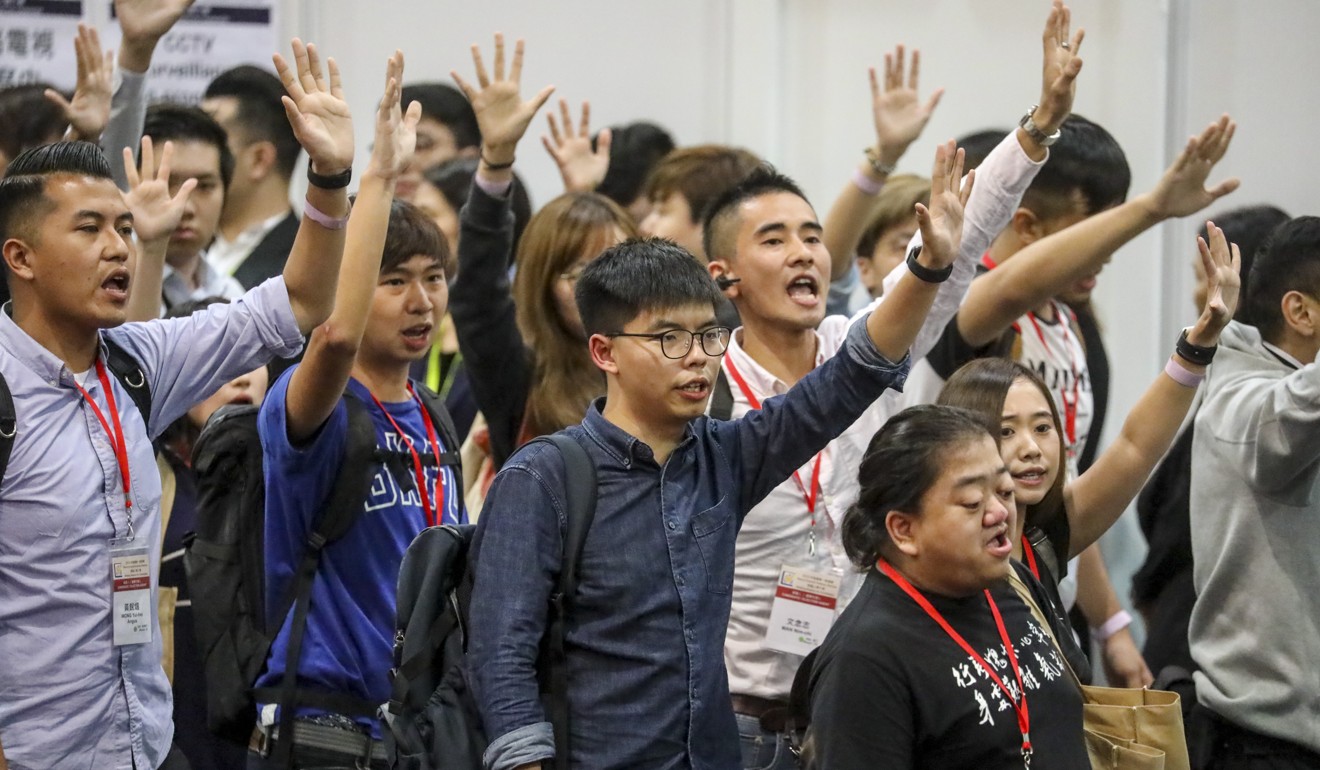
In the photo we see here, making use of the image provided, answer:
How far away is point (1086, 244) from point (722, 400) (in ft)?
2.64

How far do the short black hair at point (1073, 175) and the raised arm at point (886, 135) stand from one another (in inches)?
20.1

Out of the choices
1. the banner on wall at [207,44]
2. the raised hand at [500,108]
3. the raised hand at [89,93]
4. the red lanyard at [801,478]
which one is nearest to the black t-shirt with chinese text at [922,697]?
the red lanyard at [801,478]

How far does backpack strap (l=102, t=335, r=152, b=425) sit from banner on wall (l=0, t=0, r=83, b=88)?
10.8ft

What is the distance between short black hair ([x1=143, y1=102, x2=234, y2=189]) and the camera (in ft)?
14.5

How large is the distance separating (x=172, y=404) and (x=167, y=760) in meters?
0.64

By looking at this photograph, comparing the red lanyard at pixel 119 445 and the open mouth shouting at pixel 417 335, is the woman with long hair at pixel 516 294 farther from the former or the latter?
the red lanyard at pixel 119 445

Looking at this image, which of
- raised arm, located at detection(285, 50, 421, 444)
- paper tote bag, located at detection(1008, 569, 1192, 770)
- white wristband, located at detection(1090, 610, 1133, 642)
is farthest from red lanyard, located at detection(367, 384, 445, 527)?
white wristband, located at detection(1090, 610, 1133, 642)

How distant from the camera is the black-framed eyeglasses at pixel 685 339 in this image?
2.62 metres

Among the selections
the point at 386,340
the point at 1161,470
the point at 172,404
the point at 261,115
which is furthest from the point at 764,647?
the point at 261,115

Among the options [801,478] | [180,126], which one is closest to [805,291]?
[801,478]

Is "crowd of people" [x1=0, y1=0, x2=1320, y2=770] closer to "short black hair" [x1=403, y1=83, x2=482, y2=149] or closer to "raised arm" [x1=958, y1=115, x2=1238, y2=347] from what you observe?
"raised arm" [x1=958, y1=115, x2=1238, y2=347]

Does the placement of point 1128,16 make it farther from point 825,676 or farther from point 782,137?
point 825,676

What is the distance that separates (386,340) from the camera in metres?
3.17

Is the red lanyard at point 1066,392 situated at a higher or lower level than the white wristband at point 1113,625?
higher
